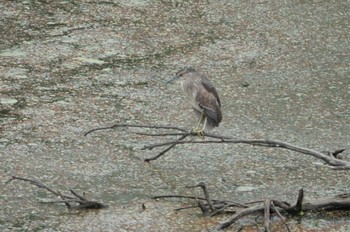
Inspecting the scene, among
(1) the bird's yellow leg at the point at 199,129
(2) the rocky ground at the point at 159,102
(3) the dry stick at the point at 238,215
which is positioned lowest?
(2) the rocky ground at the point at 159,102

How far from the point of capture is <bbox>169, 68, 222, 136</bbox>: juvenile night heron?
5.63 metres

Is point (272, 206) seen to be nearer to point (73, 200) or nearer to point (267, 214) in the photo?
point (267, 214)

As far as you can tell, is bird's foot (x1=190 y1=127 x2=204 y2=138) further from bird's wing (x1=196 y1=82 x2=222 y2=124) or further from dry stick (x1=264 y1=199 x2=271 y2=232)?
dry stick (x1=264 y1=199 x2=271 y2=232)

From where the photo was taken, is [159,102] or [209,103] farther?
[159,102]

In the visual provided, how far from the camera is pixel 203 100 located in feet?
18.5

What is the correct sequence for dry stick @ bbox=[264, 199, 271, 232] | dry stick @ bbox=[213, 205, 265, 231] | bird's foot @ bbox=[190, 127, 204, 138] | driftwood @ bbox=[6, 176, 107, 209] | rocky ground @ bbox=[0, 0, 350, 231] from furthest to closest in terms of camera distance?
bird's foot @ bbox=[190, 127, 204, 138]
rocky ground @ bbox=[0, 0, 350, 231]
driftwood @ bbox=[6, 176, 107, 209]
dry stick @ bbox=[213, 205, 265, 231]
dry stick @ bbox=[264, 199, 271, 232]

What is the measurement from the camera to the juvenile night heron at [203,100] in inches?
222

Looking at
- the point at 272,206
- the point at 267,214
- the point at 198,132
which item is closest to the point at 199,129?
the point at 198,132

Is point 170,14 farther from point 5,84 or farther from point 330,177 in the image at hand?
point 330,177

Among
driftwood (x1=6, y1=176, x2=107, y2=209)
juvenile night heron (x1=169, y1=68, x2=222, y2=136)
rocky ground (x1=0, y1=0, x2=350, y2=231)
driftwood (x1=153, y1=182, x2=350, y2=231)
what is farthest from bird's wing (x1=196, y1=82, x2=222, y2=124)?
driftwood (x1=6, y1=176, x2=107, y2=209)

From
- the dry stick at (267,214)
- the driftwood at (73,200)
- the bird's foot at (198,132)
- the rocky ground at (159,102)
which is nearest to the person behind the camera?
the dry stick at (267,214)

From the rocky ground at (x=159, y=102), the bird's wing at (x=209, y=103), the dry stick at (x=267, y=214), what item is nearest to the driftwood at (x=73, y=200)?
the rocky ground at (x=159, y=102)

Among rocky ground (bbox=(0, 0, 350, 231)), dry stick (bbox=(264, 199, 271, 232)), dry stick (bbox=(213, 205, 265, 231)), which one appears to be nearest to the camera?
dry stick (bbox=(264, 199, 271, 232))

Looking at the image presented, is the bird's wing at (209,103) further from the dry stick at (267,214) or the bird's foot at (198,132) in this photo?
the dry stick at (267,214)
